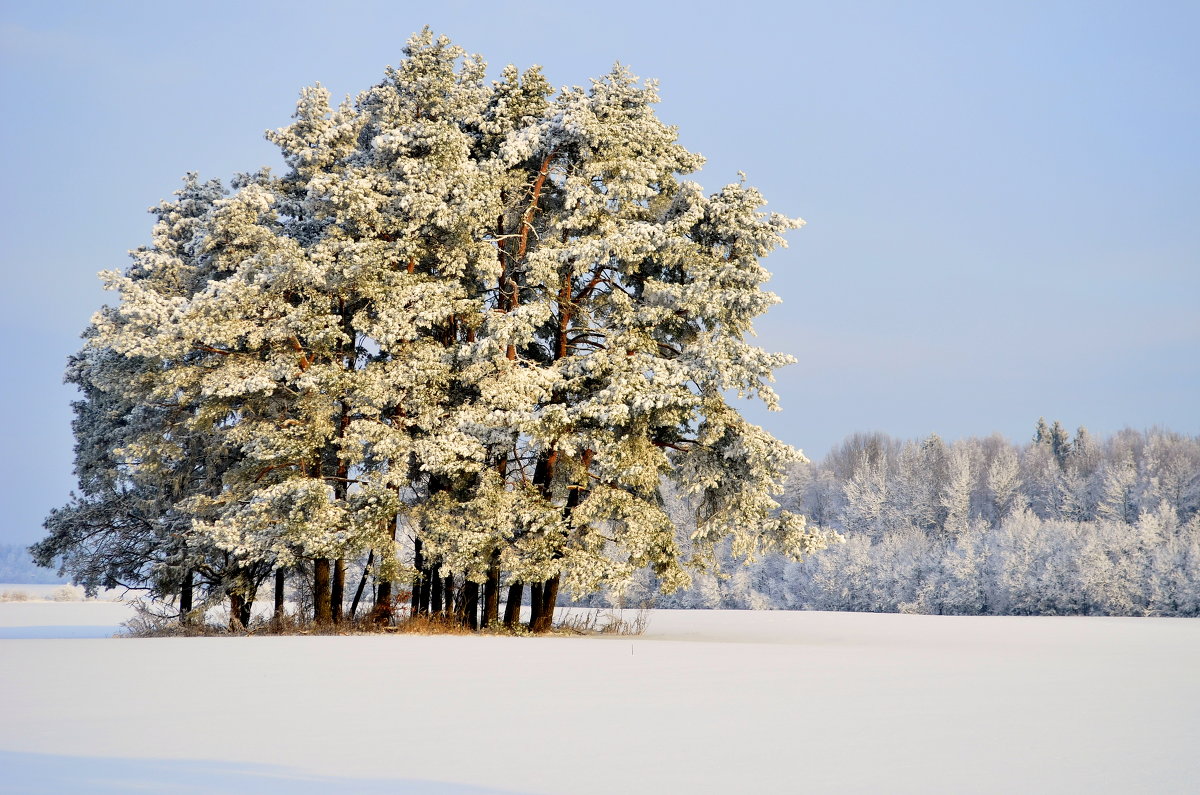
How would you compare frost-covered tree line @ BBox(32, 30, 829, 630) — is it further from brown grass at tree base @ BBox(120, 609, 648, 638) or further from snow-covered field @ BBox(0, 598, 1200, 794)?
snow-covered field @ BBox(0, 598, 1200, 794)

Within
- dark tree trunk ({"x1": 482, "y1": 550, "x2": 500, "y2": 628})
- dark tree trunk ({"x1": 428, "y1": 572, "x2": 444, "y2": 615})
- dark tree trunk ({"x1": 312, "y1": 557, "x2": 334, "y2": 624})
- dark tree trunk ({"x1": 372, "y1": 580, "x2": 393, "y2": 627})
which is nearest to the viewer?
dark tree trunk ({"x1": 312, "y1": 557, "x2": 334, "y2": 624})

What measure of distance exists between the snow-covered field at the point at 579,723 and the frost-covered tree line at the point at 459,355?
606 cm

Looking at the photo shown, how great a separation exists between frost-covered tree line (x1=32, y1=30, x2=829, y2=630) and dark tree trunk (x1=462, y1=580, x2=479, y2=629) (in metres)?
0.10

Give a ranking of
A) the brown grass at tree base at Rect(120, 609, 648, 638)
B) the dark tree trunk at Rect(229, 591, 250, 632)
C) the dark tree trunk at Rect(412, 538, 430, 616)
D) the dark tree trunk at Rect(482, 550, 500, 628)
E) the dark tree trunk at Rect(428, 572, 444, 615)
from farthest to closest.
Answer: the dark tree trunk at Rect(428, 572, 444, 615) < the dark tree trunk at Rect(229, 591, 250, 632) < the dark tree trunk at Rect(482, 550, 500, 628) < the dark tree trunk at Rect(412, 538, 430, 616) < the brown grass at tree base at Rect(120, 609, 648, 638)

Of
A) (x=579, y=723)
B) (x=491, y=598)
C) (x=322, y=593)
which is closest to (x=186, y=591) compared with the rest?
(x=322, y=593)

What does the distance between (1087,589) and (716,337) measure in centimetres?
4741

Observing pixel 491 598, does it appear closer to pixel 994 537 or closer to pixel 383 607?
pixel 383 607

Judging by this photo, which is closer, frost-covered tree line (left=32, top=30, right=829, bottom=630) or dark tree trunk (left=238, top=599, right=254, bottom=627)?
frost-covered tree line (left=32, top=30, right=829, bottom=630)

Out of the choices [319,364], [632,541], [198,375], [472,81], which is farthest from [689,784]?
[472,81]

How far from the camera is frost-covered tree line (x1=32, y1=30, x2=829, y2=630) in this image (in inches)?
936

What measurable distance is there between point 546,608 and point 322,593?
235 inches

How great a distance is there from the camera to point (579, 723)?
9.82 meters

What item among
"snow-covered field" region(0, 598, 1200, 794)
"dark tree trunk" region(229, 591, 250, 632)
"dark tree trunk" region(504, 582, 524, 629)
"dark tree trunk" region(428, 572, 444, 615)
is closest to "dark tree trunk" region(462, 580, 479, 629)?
"dark tree trunk" region(504, 582, 524, 629)

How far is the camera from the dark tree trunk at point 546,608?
89.2ft
